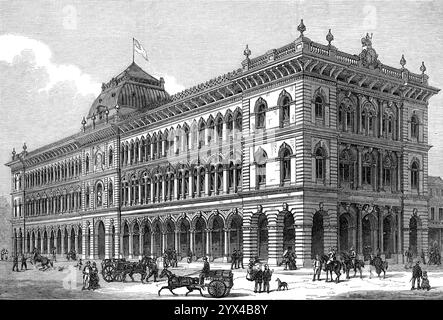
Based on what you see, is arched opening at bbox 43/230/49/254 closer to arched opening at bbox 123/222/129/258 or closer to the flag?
arched opening at bbox 123/222/129/258

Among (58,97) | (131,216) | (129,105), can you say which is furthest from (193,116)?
(58,97)

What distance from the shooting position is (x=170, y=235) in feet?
147

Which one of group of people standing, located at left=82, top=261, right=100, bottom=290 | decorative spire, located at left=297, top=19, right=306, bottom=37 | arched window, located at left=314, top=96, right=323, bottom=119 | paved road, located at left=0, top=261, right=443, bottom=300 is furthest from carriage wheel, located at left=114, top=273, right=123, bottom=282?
decorative spire, located at left=297, top=19, right=306, bottom=37

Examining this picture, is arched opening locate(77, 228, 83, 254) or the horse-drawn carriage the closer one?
the horse-drawn carriage

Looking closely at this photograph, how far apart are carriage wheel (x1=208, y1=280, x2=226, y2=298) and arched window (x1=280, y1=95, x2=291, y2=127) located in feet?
A: 44.6

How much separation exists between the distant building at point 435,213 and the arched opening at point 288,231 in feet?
30.6

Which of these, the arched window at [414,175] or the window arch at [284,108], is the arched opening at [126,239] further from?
the arched window at [414,175]

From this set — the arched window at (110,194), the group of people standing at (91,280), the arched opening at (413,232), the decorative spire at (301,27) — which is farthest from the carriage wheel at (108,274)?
the arched opening at (413,232)

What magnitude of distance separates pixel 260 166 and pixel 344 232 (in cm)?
607

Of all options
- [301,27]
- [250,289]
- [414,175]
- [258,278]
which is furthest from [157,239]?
[301,27]

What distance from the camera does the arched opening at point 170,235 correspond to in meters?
44.2

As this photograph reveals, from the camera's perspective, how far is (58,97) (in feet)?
89.9

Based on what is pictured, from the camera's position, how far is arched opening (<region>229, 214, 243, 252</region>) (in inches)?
1496

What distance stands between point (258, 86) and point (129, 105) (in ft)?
47.0
